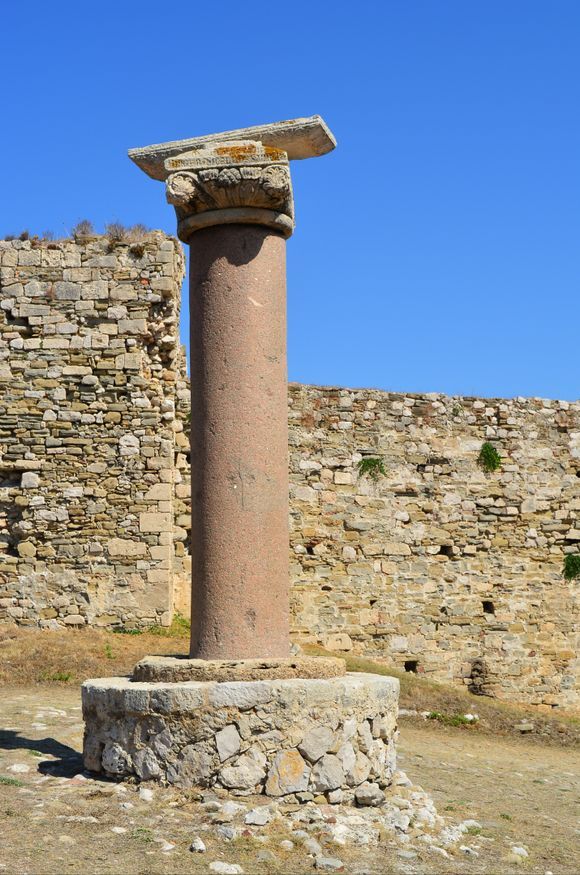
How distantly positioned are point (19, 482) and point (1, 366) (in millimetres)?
1537

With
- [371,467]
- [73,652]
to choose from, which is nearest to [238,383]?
[73,652]

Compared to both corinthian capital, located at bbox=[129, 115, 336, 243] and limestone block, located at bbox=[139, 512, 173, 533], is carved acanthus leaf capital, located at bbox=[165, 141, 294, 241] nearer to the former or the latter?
corinthian capital, located at bbox=[129, 115, 336, 243]

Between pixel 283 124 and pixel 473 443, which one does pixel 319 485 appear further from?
pixel 283 124

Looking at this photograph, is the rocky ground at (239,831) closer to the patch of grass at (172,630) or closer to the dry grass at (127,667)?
the dry grass at (127,667)

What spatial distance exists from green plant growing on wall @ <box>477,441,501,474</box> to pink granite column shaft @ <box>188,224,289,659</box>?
901cm

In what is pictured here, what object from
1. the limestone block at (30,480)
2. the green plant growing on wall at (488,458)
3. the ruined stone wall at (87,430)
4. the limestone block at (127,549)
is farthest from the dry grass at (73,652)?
the green plant growing on wall at (488,458)

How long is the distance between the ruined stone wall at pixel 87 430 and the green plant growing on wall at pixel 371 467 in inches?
110

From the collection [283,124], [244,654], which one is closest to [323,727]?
[244,654]

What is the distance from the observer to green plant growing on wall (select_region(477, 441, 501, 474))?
14.9 m

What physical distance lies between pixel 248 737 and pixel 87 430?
26.4 ft

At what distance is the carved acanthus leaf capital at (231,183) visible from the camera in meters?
6.23

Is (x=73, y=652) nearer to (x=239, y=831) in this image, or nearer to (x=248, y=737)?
(x=248, y=737)

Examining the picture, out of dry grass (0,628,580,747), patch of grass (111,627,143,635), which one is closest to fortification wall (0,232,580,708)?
patch of grass (111,627,143,635)

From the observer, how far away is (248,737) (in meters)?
5.41
